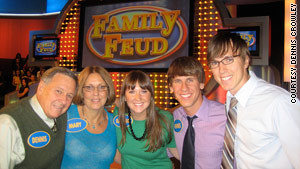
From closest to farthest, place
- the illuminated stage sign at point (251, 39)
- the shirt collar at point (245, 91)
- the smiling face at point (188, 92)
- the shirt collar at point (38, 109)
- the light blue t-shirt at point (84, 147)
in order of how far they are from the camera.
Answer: the shirt collar at point (245, 91) < the shirt collar at point (38, 109) < the light blue t-shirt at point (84, 147) < the smiling face at point (188, 92) < the illuminated stage sign at point (251, 39)


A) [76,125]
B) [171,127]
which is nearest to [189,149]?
[171,127]

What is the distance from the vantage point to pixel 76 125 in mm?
2303

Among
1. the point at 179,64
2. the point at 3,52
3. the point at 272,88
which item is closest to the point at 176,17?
the point at 179,64

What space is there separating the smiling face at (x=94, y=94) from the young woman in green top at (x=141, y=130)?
26cm

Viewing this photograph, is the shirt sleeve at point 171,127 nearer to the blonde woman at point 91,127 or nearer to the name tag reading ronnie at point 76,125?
the blonde woman at point 91,127

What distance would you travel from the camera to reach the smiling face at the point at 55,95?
76.5 inches

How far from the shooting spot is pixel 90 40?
641 centimetres

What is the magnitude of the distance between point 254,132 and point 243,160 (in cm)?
27

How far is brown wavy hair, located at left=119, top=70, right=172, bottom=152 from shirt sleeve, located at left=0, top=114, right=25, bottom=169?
1020 mm

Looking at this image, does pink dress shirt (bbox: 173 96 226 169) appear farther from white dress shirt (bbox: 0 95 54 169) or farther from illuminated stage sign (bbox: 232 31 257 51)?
illuminated stage sign (bbox: 232 31 257 51)

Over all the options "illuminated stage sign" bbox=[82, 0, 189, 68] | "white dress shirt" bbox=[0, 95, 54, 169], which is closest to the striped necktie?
"white dress shirt" bbox=[0, 95, 54, 169]

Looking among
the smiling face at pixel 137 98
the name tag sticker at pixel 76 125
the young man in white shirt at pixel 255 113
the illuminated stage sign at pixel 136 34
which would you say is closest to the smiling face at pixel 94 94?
the name tag sticker at pixel 76 125

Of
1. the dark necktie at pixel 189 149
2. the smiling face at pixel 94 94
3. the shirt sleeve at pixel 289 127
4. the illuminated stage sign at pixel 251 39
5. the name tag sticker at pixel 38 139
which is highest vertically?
the illuminated stage sign at pixel 251 39

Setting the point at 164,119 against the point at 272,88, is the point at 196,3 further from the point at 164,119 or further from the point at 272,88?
the point at 272,88
